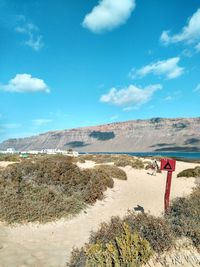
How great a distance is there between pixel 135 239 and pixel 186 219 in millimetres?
2594

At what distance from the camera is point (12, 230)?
8.96 meters

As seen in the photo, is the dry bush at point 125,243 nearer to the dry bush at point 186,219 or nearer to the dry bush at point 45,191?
the dry bush at point 186,219

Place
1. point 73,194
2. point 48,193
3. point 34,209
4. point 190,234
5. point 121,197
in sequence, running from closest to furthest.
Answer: point 190,234
point 34,209
point 48,193
point 73,194
point 121,197

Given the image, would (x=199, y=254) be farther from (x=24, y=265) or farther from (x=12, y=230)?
(x=12, y=230)

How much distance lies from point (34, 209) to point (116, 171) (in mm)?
13611

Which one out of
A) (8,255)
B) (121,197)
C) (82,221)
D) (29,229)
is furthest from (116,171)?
(8,255)

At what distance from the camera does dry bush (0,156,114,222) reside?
32.8ft

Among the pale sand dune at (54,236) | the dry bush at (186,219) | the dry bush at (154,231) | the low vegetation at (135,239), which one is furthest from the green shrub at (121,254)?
the pale sand dune at (54,236)

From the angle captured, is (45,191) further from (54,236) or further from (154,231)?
(154,231)

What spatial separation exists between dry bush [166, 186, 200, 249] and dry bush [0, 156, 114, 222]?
4217 millimetres

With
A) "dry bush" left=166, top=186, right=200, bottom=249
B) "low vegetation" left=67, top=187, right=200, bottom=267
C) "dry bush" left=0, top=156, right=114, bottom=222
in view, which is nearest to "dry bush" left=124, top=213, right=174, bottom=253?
"low vegetation" left=67, top=187, right=200, bottom=267

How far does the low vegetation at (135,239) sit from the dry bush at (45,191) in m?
4.00

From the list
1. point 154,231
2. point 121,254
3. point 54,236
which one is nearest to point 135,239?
point 121,254

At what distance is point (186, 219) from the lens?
736cm
